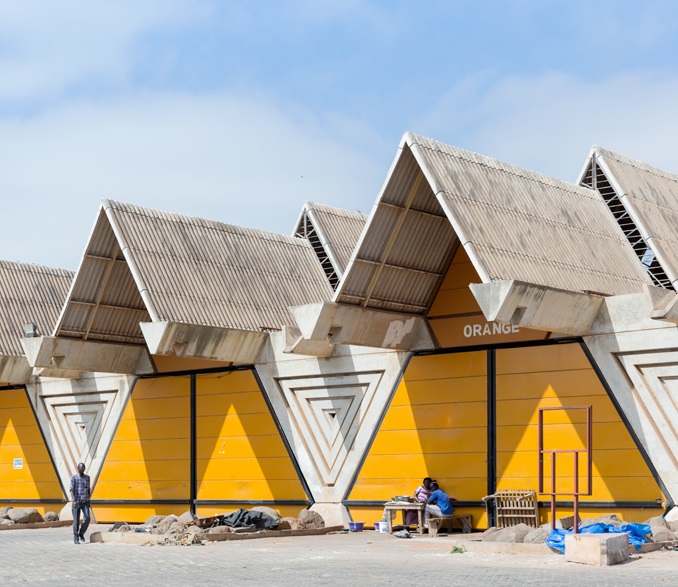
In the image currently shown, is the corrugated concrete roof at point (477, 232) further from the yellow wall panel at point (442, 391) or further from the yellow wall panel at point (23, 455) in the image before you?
the yellow wall panel at point (23, 455)

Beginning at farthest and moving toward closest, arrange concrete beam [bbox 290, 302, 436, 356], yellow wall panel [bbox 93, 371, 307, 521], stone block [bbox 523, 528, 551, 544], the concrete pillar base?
yellow wall panel [bbox 93, 371, 307, 521] → the concrete pillar base → concrete beam [bbox 290, 302, 436, 356] → stone block [bbox 523, 528, 551, 544]

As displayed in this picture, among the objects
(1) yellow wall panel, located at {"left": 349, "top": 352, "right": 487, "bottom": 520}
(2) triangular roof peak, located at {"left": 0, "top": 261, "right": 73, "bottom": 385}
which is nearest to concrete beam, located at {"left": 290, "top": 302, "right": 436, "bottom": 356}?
(1) yellow wall panel, located at {"left": 349, "top": 352, "right": 487, "bottom": 520}

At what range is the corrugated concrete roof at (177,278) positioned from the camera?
27547 mm

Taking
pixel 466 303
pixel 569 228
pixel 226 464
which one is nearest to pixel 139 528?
pixel 226 464

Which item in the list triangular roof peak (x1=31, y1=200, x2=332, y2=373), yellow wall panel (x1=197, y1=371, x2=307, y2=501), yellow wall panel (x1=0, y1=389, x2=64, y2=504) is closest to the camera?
triangular roof peak (x1=31, y1=200, x2=332, y2=373)

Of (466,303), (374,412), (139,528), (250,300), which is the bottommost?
(139,528)

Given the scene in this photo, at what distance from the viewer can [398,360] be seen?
86.5ft

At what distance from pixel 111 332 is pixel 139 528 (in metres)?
7.38

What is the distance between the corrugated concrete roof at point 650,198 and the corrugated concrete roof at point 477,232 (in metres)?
0.67

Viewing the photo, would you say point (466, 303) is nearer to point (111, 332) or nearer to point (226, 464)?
point (226, 464)

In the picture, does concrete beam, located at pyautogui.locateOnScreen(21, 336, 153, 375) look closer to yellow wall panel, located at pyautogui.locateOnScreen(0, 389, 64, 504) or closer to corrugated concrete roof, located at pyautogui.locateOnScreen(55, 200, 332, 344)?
corrugated concrete roof, located at pyautogui.locateOnScreen(55, 200, 332, 344)

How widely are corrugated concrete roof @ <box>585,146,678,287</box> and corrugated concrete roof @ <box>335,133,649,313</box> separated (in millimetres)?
673

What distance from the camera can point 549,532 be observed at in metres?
19.6

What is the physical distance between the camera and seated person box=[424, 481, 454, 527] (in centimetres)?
2412
